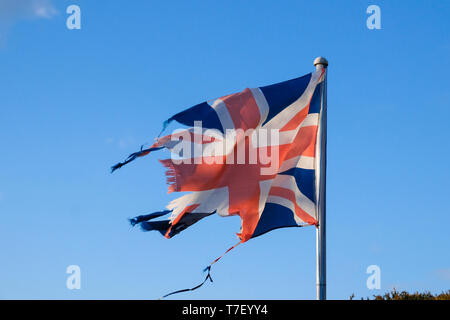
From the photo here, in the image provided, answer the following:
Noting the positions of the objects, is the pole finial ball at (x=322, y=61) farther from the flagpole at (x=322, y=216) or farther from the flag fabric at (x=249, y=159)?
the flagpole at (x=322, y=216)

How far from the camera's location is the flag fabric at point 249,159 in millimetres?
13828

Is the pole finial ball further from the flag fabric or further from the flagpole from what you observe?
the flagpole

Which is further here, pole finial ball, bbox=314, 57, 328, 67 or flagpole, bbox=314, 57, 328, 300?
pole finial ball, bbox=314, 57, 328, 67

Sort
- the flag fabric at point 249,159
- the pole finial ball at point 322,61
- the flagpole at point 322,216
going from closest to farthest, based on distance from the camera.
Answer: the flagpole at point 322,216
the flag fabric at point 249,159
the pole finial ball at point 322,61

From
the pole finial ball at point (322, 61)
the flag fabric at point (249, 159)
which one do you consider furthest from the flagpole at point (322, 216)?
the pole finial ball at point (322, 61)

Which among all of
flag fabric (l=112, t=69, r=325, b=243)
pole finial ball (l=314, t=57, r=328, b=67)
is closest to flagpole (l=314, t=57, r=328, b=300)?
flag fabric (l=112, t=69, r=325, b=243)

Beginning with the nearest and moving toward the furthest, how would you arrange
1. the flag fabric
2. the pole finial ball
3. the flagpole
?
the flagpole < the flag fabric < the pole finial ball

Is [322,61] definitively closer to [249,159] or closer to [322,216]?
[249,159]

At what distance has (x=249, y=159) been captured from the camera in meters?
14.3

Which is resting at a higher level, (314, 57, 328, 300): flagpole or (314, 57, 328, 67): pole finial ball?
(314, 57, 328, 67): pole finial ball

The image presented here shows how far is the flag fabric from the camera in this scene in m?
13.8

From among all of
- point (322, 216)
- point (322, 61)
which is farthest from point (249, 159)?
point (322, 61)
